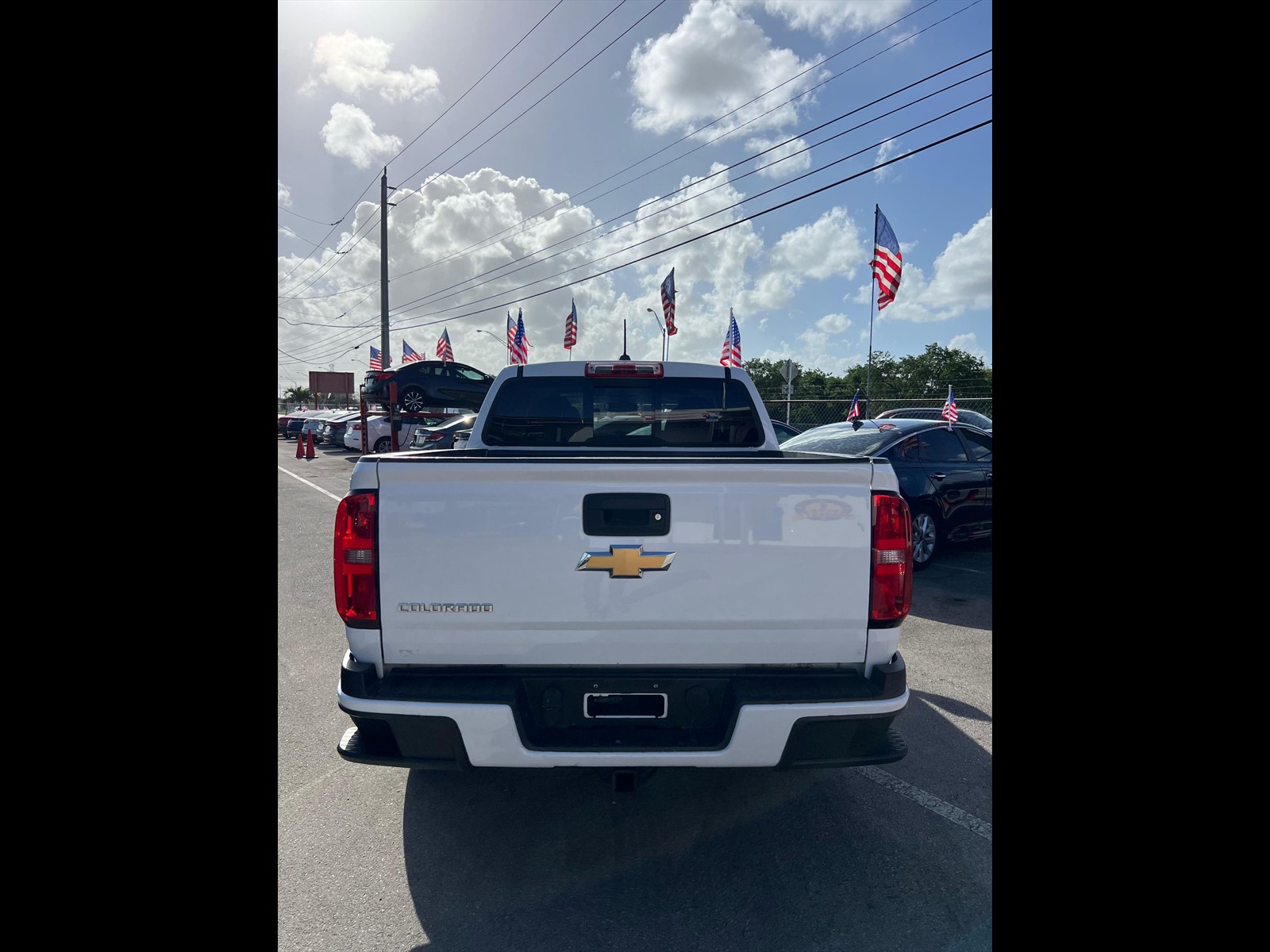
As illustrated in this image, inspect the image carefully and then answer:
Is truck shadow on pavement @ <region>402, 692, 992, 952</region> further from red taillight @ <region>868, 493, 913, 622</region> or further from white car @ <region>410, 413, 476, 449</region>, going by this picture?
white car @ <region>410, 413, 476, 449</region>

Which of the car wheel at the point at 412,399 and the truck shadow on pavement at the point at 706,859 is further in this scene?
the car wheel at the point at 412,399

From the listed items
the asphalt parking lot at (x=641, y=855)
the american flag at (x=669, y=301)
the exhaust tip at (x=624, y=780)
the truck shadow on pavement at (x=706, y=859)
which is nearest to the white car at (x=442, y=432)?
the american flag at (x=669, y=301)

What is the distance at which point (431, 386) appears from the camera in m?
19.0

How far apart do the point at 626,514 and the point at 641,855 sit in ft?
4.42

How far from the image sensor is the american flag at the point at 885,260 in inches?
688

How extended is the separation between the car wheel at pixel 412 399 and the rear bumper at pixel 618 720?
17252mm

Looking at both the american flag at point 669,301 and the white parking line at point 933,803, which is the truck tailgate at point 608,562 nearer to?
the white parking line at point 933,803

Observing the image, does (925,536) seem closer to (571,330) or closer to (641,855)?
(641,855)

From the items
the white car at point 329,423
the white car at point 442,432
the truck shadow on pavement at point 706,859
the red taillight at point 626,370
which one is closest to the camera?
the truck shadow on pavement at point 706,859

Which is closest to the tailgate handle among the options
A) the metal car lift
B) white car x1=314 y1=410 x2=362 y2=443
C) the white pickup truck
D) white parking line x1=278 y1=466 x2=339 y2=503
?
the white pickup truck

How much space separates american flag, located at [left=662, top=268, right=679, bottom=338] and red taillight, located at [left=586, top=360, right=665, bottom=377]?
2285cm
